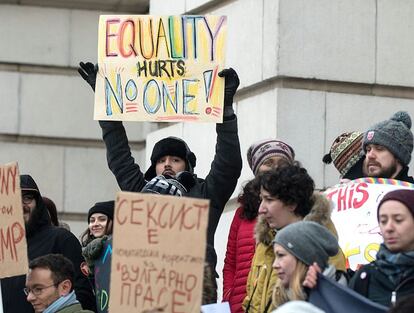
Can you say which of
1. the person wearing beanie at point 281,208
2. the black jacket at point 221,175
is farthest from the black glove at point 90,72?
the person wearing beanie at point 281,208

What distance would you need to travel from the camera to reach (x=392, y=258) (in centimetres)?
858

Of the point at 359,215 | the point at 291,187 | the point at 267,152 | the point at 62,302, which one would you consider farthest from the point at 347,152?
the point at 62,302

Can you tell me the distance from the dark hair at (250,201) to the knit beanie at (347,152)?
0.60 meters

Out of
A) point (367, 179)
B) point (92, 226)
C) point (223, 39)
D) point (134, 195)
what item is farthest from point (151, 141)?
point (134, 195)

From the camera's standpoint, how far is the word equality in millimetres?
11219

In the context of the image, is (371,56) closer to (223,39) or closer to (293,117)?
(293,117)

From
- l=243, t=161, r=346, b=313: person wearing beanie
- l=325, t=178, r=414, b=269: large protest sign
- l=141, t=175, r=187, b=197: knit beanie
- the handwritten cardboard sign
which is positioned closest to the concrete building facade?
l=141, t=175, r=187, b=197: knit beanie

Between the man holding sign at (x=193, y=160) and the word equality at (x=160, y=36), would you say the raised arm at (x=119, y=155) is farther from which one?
the word equality at (x=160, y=36)

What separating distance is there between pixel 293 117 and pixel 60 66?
4.65 metres

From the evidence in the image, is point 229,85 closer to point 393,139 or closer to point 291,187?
point 393,139

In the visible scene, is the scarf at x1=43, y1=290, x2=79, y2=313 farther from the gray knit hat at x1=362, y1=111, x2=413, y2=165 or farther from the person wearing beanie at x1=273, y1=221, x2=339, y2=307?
the person wearing beanie at x1=273, y1=221, x2=339, y2=307

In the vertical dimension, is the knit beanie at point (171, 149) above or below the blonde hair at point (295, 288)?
above

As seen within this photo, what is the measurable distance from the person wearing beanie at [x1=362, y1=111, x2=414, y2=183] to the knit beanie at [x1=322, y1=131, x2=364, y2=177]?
1.70 feet

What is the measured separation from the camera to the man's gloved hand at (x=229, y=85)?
10922 mm
